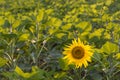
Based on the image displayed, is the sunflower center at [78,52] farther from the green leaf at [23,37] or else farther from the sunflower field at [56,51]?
the green leaf at [23,37]

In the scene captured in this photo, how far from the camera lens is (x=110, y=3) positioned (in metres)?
7.10

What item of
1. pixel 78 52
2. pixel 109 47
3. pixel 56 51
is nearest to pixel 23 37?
pixel 56 51

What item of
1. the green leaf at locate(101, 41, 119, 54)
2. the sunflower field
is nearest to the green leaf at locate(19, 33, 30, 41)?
the sunflower field

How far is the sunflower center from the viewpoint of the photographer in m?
2.90

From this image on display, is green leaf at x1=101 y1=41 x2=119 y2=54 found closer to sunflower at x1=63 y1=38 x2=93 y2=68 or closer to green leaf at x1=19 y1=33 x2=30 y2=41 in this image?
sunflower at x1=63 y1=38 x2=93 y2=68

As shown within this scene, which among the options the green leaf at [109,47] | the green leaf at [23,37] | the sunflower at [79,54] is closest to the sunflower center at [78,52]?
the sunflower at [79,54]

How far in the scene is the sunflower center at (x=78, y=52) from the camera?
2.90m

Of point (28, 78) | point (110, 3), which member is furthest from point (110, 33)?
point (110, 3)

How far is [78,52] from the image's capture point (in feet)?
9.68

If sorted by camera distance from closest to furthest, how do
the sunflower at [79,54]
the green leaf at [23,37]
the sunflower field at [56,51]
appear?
1. the sunflower at [79,54]
2. the sunflower field at [56,51]
3. the green leaf at [23,37]

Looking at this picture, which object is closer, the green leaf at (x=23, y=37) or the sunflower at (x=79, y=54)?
the sunflower at (x=79, y=54)

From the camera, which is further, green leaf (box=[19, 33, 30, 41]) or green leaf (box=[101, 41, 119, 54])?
green leaf (box=[19, 33, 30, 41])

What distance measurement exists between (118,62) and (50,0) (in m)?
6.45

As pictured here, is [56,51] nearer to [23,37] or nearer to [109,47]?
[23,37]
